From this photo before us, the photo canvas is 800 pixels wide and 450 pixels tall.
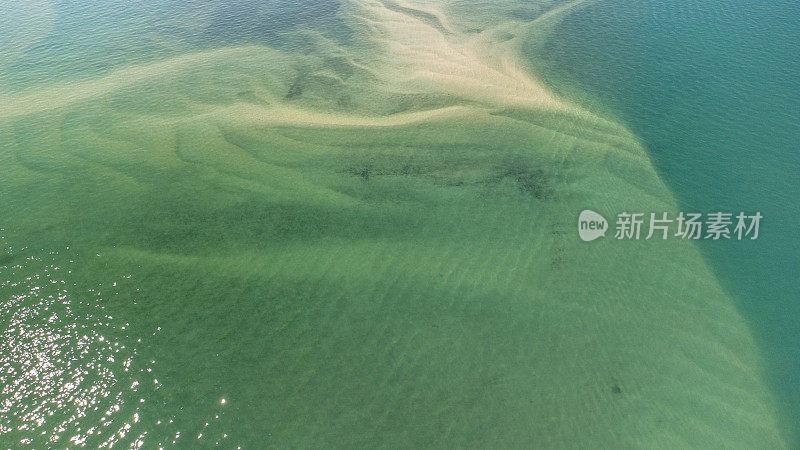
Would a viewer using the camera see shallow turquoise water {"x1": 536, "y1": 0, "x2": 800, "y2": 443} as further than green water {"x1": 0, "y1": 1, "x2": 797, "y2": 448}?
Yes

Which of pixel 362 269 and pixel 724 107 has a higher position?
pixel 724 107

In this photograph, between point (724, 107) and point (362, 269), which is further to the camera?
point (724, 107)

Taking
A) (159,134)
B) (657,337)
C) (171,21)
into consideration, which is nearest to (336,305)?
(657,337)

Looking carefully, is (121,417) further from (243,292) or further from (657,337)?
(657,337)

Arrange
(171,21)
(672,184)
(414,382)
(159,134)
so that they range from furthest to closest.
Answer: (171,21), (159,134), (672,184), (414,382)
